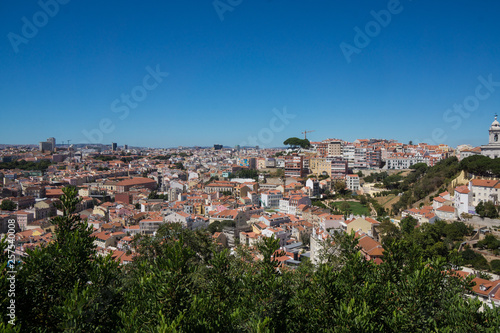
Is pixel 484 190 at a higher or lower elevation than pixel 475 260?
higher

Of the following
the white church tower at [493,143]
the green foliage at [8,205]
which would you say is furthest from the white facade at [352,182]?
the green foliage at [8,205]

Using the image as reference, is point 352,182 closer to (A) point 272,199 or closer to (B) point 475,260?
(A) point 272,199

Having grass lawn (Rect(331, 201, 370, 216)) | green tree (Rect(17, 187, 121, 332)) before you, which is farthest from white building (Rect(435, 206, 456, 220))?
green tree (Rect(17, 187, 121, 332))

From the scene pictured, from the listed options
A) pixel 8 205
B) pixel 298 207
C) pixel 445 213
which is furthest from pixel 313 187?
pixel 8 205

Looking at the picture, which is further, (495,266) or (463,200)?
(463,200)

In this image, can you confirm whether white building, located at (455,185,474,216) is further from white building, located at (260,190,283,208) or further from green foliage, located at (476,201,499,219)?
white building, located at (260,190,283,208)

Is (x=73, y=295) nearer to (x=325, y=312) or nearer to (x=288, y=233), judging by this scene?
(x=325, y=312)

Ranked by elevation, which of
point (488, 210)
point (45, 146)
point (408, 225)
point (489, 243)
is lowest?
point (489, 243)

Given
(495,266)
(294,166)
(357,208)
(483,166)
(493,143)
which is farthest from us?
(294,166)
